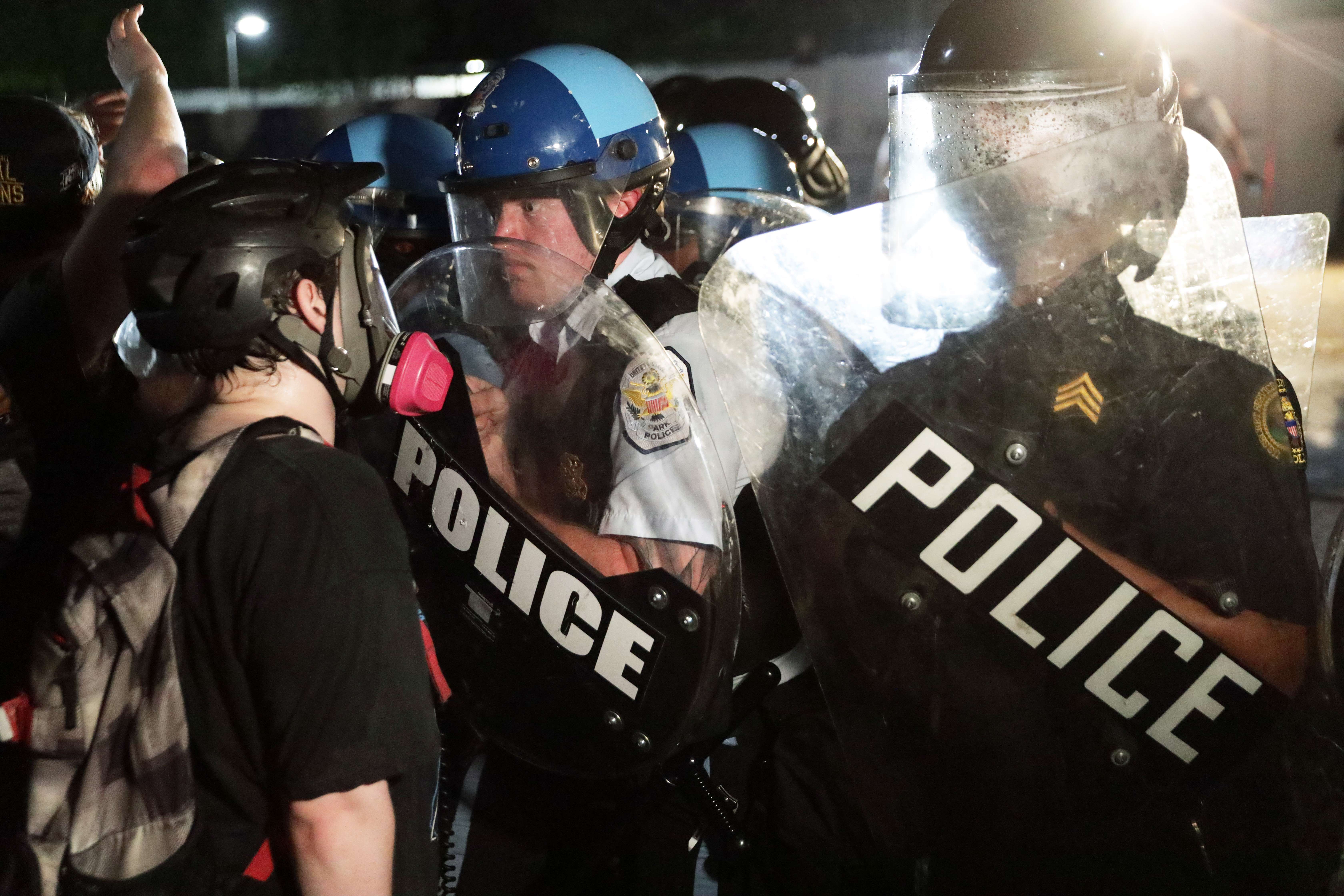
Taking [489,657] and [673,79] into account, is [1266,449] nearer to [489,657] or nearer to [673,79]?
[489,657]

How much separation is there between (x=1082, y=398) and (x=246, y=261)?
45.4 inches

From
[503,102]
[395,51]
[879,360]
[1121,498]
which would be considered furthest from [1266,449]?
[395,51]

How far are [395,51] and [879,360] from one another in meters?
17.8

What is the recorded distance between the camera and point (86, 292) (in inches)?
85.0

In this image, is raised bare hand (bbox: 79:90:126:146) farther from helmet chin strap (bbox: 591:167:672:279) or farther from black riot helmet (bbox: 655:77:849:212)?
black riot helmet (bbox: 655:77:849:212)

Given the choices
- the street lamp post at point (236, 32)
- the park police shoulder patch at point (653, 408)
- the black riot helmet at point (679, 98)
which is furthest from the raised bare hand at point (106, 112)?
the street lamp post at point (236, 32)

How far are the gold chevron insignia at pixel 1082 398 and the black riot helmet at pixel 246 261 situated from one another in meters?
1.00

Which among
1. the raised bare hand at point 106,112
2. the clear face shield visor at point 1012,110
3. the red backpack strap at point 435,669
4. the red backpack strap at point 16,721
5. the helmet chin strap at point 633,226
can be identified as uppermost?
the clear face shield visor at point 1012,110

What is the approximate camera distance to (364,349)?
1.58 m

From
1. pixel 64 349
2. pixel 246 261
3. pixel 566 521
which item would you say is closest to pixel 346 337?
pixel 246 261

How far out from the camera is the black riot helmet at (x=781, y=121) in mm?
5371

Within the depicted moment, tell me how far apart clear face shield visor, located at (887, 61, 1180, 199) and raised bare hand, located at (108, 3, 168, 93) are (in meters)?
1.66

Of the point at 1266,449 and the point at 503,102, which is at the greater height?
the point at 503,102

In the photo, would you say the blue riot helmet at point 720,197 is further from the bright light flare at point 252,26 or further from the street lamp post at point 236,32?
→ the bright light flare at point 252,26
